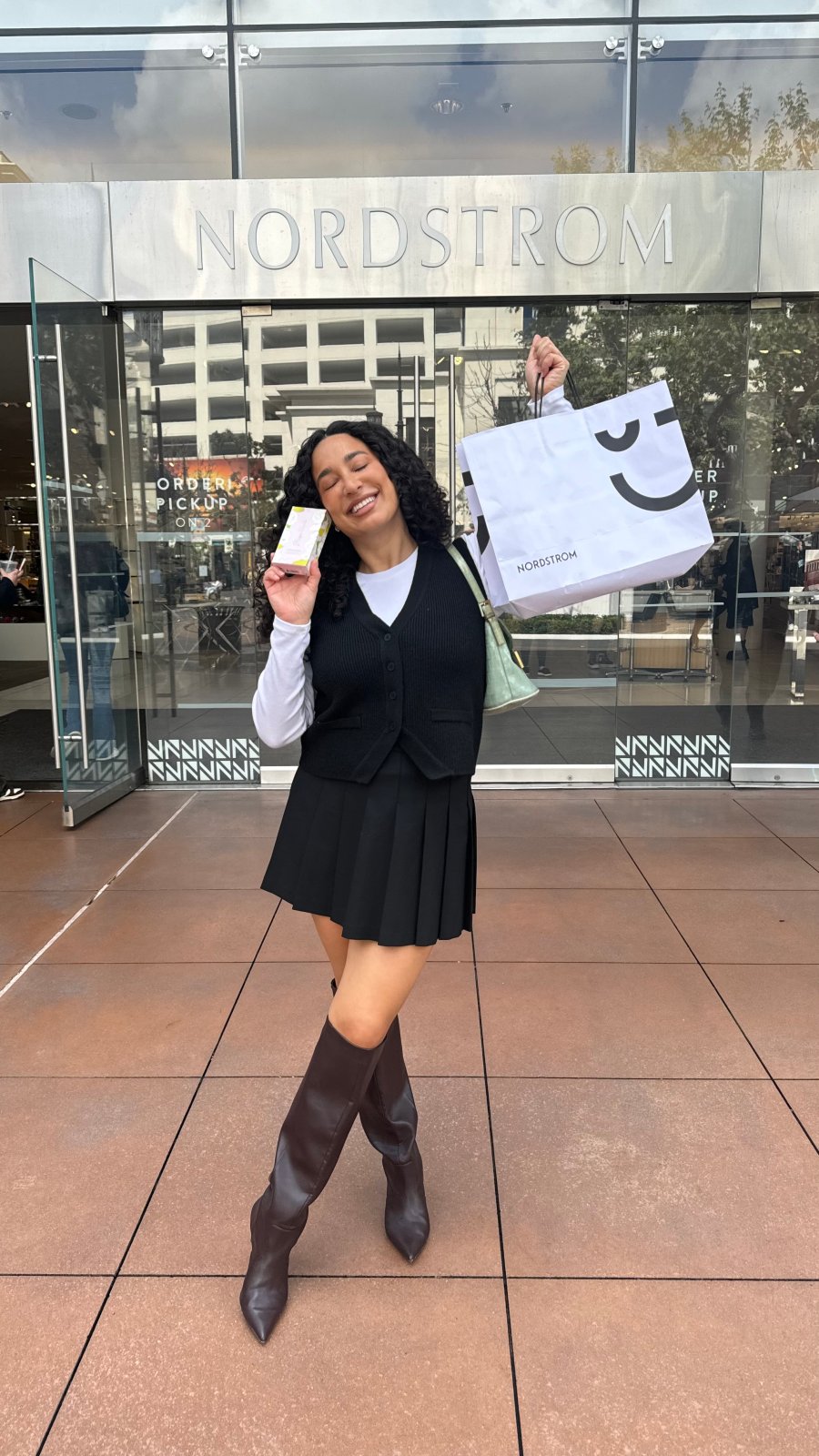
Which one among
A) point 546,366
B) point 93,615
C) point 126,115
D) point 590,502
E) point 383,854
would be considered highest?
point 126,115

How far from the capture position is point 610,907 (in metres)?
4.56

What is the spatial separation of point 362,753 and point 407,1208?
115 centimetres

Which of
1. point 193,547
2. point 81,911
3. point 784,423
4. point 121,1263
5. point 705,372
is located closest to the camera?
point 121,1263

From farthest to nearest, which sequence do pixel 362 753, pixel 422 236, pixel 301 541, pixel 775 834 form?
pixel 422 236
pixel 775 834
pixel 362 753
pixel 301 541

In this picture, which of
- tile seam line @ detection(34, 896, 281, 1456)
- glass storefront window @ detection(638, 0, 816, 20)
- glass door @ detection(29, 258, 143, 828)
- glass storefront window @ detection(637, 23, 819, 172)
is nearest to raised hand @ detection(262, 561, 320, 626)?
tile seam line @ detection(34, 896, 281, 1456)

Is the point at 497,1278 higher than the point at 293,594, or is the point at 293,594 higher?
the point at 293,594

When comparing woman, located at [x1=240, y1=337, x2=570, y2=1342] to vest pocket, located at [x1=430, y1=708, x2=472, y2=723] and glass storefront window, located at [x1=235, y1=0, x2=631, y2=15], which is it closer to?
vest pocket, located at [x1=430, y1=708, x2=472, y2=723]

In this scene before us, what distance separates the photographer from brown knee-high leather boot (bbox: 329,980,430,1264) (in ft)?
7.52

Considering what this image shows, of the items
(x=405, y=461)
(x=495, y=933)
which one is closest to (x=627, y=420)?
(x=405, y=461)

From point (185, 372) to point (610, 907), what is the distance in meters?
4.49

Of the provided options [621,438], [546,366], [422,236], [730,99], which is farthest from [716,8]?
[621,438]

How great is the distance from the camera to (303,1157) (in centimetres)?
206

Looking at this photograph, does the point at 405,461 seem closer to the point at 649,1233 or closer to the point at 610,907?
the point at 649,1233

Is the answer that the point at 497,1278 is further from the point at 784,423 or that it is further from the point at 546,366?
the point at 784,423
